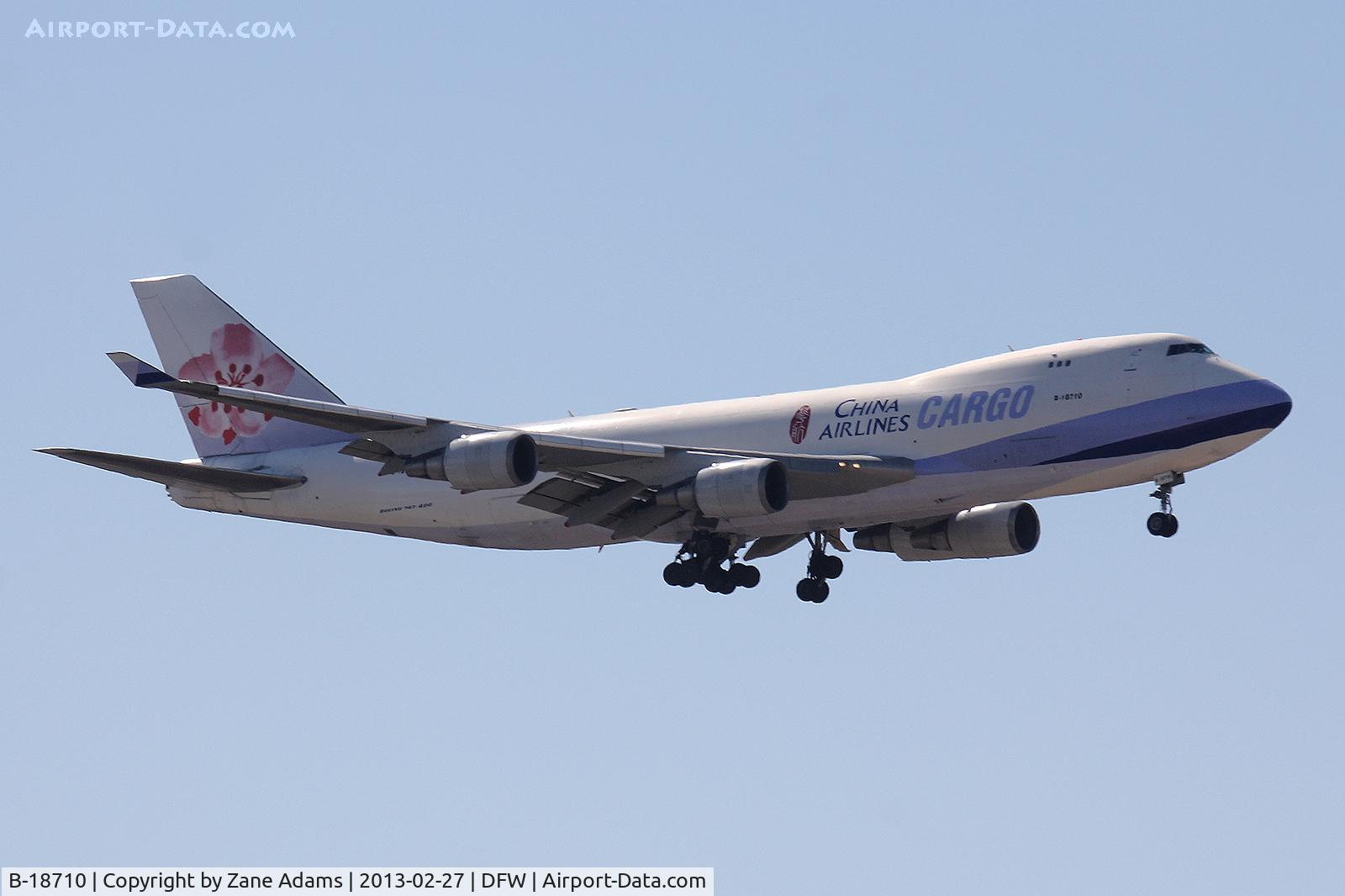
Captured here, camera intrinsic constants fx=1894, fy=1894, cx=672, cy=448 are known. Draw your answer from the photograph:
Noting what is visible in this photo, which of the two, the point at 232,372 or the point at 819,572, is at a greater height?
the point at 232,372

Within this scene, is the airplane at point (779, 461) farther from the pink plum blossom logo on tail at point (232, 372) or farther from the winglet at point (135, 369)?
the pink plum blossom logo on tail at point (232, 372)

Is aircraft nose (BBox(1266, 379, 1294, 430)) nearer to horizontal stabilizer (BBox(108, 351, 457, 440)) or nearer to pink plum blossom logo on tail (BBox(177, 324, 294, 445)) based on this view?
horizontal stabilizer (BBox(108, 351, 457, 440))

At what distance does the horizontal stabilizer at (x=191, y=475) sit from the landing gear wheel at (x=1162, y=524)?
22338 mm

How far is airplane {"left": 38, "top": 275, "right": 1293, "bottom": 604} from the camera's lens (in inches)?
1709

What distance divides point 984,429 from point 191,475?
20.7 metres

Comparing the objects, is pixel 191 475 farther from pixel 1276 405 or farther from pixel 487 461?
pixel 1276 405

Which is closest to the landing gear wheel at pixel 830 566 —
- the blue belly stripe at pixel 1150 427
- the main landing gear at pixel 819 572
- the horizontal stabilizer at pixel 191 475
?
the main landing gear at pixel 819 572

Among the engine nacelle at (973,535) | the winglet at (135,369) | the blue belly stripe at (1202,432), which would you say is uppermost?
the winglet at (135,369)

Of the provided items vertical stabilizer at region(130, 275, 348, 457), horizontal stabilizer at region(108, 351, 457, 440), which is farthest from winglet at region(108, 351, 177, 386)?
vertical stabilizer at region(130, 275, 348, 457)

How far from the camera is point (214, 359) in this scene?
2160 inches

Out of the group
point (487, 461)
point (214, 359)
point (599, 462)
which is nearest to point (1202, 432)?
point (599, 462)

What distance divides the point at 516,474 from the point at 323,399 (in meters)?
12.8

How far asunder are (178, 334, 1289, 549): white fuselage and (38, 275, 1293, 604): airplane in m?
0.04

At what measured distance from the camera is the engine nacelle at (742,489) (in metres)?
44.0
